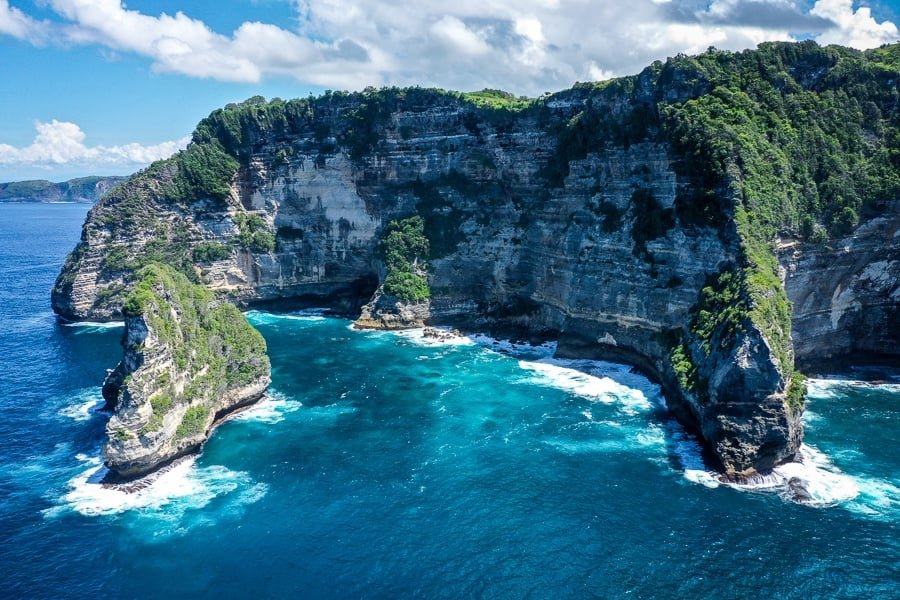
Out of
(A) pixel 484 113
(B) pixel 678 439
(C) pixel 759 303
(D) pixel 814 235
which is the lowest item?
(B) pixel 678 439

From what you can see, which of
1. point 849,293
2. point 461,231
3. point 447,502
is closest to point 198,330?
point 447,502

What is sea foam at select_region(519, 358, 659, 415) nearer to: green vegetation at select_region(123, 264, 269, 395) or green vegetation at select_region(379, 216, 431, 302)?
green vegetation at select_region(379, 216, 431, 302)

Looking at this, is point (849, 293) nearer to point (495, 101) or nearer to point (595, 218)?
point (595, 218)

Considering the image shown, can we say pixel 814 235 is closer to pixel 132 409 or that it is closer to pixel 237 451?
pixel 237 451

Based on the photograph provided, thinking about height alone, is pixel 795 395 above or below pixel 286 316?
above

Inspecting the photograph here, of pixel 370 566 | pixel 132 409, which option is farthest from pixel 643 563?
pixel 132 409

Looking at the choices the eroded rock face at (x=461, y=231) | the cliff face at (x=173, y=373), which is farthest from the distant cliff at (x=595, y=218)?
the cliff face at (x=173, y=373)
